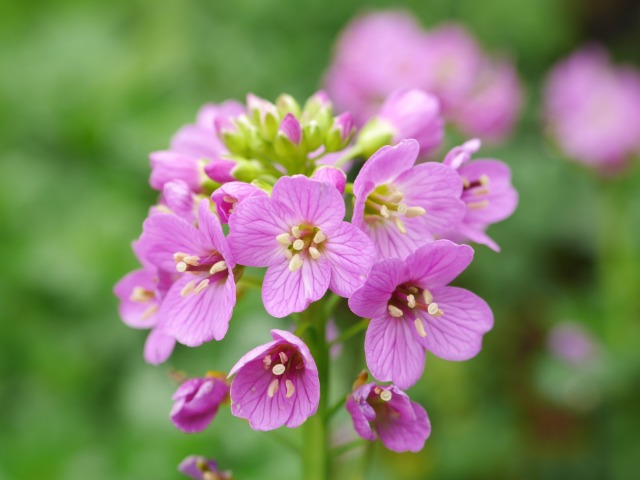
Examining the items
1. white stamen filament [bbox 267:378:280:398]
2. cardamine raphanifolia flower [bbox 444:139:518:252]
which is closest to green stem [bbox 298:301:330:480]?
white stamen filament [bbox 267:378:280:398]

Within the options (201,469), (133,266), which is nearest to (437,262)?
(201,469)

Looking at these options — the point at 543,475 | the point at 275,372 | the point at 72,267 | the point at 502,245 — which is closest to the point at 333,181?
the point at 275,372

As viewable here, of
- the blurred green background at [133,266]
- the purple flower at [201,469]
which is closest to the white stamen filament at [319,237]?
the purple flower at [201,469]

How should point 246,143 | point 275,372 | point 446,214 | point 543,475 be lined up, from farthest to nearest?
point 543,475 < point 246,143 < point 446,214 < point 275,372

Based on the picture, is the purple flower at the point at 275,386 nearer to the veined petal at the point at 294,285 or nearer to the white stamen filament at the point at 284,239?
the veined petal at the point at 294,285

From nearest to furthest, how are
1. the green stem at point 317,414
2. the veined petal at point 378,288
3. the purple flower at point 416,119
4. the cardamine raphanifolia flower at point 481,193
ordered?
the veined petal at point 378,288, the green stem at point 317,414, the cardamine raphanifolia flower at point 481,193, the purple flower at point 416,119

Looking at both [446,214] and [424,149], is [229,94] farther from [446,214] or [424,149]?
[446,214]

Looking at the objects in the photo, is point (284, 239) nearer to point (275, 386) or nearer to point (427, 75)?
point (275, 386)
